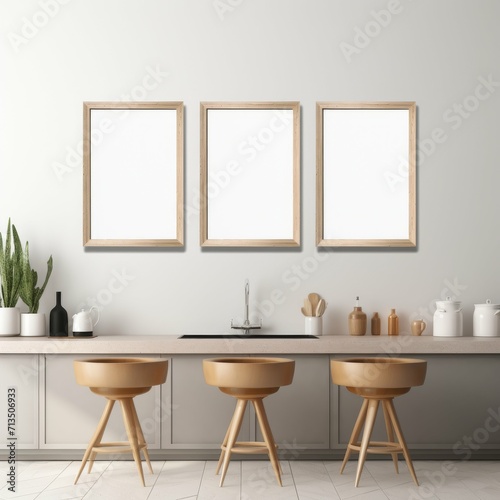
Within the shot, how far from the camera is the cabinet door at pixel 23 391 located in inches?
190

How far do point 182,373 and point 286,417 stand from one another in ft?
2.30

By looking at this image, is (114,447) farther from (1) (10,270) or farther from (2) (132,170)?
(2) (132,170)

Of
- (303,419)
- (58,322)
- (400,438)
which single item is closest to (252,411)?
(303,419)

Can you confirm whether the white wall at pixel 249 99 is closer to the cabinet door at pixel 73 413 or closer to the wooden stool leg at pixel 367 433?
the cabinet door at pixel 73 413

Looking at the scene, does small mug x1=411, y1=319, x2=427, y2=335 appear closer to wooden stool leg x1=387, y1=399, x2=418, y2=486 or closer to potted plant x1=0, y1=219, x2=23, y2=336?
wooden stool leg x1=387, y1=399, x2=418, y2=486

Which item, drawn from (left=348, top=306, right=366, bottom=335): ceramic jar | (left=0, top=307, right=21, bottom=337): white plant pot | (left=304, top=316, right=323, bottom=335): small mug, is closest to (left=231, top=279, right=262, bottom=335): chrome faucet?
(left=304, top=316, right=323, bottom=335): small mug

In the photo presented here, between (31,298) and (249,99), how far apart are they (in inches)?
77.5

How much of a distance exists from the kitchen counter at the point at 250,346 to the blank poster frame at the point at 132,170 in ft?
2.80

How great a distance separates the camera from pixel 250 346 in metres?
4.73

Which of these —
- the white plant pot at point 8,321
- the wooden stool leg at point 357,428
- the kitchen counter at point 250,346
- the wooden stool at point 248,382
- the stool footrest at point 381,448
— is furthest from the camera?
the white plant pot at point 8,321

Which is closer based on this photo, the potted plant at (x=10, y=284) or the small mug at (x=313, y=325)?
the potted plant at (x=10, y=284)

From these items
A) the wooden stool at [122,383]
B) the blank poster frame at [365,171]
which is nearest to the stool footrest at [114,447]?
the wooden stool at [122,383]

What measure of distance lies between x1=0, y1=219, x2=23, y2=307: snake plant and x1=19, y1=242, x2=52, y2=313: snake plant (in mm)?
32

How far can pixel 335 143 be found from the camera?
17.4 feet
